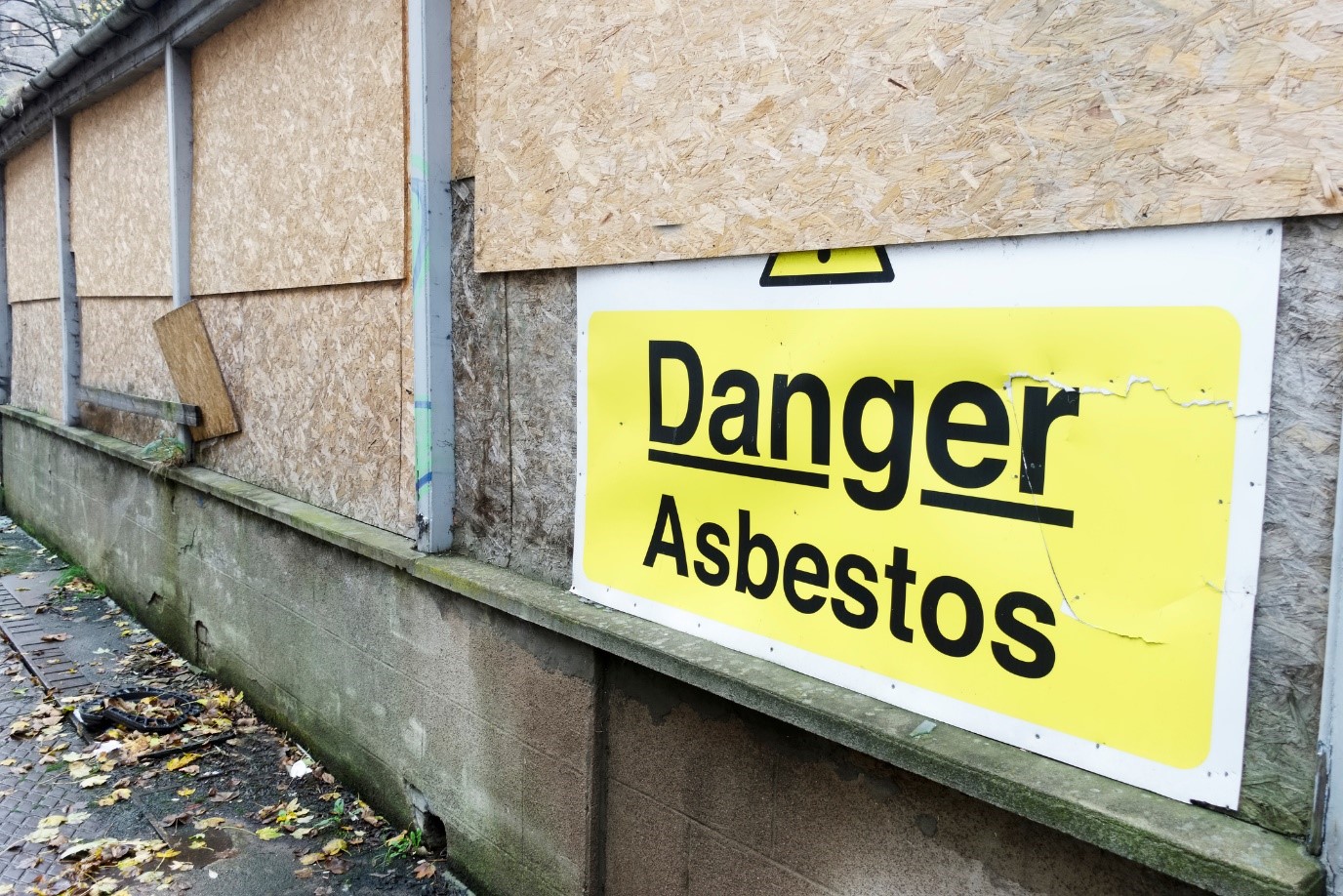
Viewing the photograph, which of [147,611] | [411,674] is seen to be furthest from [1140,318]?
[147,611]

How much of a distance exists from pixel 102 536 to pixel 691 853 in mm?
6890

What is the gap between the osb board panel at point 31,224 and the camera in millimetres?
9094

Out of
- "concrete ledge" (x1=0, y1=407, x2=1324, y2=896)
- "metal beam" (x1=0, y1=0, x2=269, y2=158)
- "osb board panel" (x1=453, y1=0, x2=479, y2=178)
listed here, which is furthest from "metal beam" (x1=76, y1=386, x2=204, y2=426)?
"concrete ledge" (x1=0, y1=407, x2=1324, y2=896)

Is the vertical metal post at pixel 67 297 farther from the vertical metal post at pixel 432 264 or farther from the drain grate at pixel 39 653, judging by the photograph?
the vertical metal post at pixel 432 264

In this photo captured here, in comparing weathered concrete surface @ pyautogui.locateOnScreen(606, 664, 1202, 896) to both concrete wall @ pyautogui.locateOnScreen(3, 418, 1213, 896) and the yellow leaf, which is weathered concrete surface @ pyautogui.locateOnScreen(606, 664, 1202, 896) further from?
the yellow leaf

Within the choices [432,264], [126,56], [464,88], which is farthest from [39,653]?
[464,88]

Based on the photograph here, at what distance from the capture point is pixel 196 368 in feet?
19.4

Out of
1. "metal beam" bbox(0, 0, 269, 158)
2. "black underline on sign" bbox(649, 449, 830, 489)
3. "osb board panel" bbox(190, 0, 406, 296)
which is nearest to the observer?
"black underline on sign" bbox(649, 449, 830, 489)

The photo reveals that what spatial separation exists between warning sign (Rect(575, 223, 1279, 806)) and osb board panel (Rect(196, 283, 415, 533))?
1847mm

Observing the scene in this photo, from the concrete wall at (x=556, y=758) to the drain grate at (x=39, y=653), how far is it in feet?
2.62

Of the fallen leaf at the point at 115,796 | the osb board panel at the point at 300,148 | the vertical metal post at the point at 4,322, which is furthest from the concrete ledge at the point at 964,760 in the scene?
the vertical metal post at the point at 4,322

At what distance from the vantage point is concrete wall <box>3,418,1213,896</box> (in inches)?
84.8

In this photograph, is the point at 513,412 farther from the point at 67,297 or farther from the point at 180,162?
the point at 67,297

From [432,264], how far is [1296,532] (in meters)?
3.01
